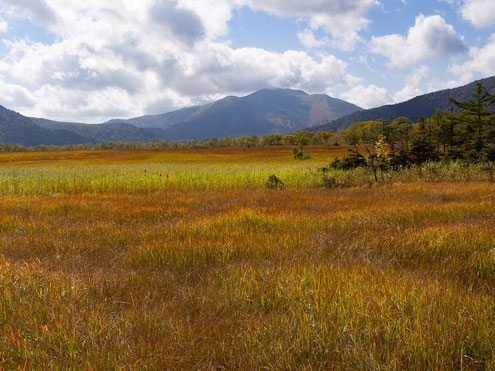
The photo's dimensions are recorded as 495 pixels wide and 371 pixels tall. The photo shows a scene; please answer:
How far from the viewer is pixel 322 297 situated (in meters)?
2.33

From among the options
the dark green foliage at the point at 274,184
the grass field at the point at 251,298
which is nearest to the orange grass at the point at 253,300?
the grass field at the point at 251,298

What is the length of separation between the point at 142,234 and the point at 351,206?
516 cm

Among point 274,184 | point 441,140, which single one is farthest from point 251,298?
point 441,140

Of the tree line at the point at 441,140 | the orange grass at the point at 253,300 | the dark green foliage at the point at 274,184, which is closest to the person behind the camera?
the orange grass at the point at 253,300

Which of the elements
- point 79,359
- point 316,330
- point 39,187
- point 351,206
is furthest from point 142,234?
Answer: point 39,187

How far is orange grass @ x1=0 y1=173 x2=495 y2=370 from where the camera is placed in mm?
1689

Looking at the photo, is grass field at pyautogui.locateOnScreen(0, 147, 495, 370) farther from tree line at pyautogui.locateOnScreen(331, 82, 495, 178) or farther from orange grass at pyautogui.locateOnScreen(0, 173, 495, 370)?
tree line at pyautogui.locateOnScreen(331, 82, 495, 178)

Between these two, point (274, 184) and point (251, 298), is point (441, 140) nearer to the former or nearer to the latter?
point (274, 184)

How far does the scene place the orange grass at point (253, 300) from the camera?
1.69 meters

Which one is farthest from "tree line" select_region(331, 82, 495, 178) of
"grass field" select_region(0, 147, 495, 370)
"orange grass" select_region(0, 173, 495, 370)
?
"orange grass" select_region(0, 173, 495, 370)

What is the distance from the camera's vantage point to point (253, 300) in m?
2.43

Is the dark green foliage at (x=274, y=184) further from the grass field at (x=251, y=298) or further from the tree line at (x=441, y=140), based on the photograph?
the grass field at (x=251, y=298)

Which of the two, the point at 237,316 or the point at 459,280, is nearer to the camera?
the point at 237,316

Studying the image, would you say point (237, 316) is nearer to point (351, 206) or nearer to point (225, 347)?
point (225, 347)
